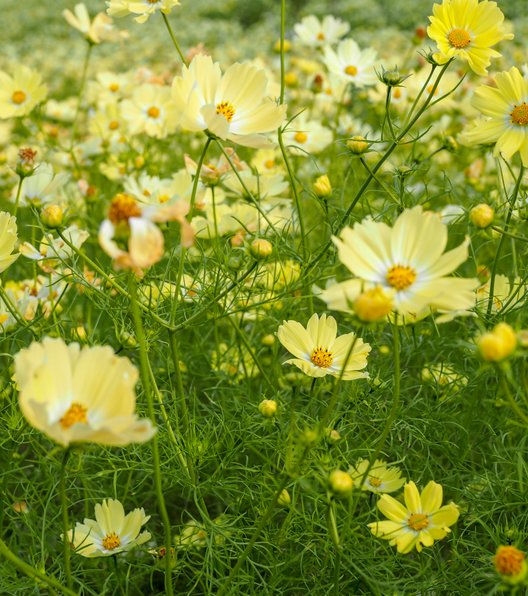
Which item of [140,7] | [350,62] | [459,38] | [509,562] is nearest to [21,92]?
[140,7]

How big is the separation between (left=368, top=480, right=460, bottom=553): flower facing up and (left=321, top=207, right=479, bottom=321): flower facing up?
0.94 feet

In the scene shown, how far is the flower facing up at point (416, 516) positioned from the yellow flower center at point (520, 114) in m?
0.53

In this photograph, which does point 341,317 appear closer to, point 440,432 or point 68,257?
point 440,432

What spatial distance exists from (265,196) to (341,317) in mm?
296

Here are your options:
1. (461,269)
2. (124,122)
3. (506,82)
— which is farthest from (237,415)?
(124,122)

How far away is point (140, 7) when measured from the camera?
46.6 inches

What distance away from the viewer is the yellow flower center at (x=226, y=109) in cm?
97

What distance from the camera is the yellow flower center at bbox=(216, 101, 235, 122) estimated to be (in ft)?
3.18

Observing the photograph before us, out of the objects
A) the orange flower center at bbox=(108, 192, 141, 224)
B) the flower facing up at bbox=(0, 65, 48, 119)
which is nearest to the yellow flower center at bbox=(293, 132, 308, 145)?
the flower facing up at bbox=(0, 65, 48, 119)

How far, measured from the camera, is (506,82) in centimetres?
106

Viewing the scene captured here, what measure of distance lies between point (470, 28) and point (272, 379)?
24.4 inches

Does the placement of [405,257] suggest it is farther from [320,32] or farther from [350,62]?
[320,32]

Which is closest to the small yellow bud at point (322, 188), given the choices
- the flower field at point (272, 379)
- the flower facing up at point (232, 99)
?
the flower field at point (272, 379)

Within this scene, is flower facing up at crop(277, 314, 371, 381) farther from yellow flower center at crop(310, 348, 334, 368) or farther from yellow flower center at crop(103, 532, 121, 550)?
yellow flower center at crop(103, 532, 121, 550)
